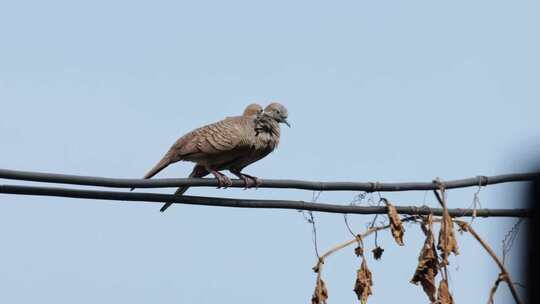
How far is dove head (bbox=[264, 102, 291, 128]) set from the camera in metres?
8.47

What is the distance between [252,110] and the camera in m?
8.72

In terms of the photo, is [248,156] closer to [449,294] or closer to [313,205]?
[313,205]

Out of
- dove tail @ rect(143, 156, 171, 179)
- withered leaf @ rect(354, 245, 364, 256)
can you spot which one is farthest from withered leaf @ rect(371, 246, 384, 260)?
dove tail @ rect(143, 156, 171, 179)

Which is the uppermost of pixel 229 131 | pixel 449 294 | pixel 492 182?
pixel 229 131

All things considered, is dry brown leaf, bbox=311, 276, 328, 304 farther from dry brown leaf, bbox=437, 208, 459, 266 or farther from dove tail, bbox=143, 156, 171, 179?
dove tail, bbox=143, 156, 171, 179

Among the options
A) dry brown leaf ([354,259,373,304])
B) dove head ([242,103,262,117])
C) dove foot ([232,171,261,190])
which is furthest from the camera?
dove head ([242,103,262,117])

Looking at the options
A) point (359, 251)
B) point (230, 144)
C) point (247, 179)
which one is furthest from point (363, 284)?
point (230, 144)

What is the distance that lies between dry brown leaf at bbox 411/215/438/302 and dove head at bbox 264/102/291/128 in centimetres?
397

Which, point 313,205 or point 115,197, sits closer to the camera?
point 115,197

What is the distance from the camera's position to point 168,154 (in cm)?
817

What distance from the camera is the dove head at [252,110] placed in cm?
867

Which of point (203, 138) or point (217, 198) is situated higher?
point (203, 138)

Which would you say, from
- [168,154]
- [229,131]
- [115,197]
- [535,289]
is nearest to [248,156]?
[229,131]

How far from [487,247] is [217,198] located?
176cm
